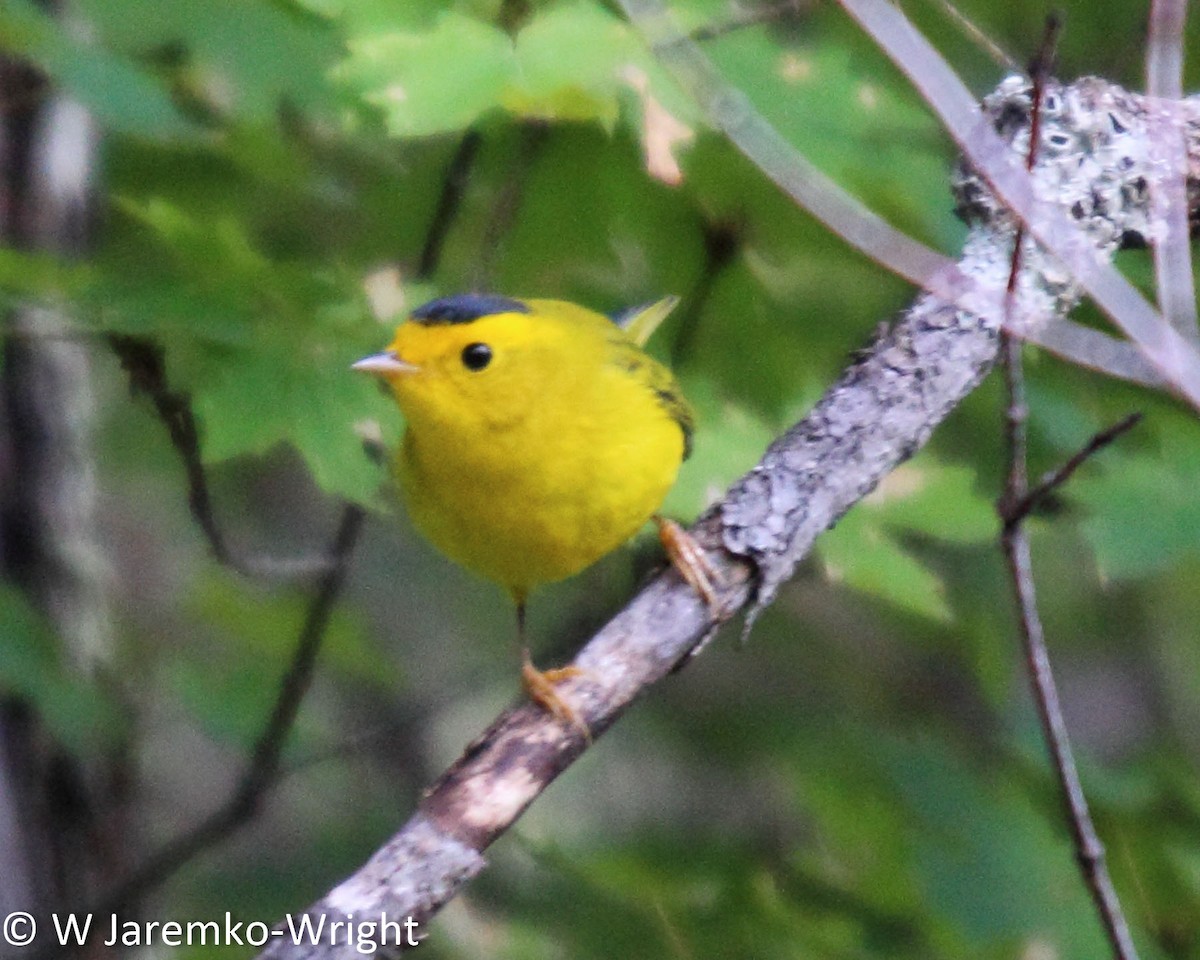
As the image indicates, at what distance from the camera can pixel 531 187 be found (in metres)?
3.16

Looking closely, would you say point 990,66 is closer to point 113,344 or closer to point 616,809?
point 113,344

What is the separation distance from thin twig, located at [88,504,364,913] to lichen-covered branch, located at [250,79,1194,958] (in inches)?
36.3

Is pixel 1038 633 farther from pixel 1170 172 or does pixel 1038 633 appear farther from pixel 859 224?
pixel 1170 172

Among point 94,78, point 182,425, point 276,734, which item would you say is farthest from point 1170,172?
point 276,734

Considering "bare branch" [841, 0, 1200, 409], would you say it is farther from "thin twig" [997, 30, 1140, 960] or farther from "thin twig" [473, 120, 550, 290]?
"thin twig" [473, 120, 550, 290]

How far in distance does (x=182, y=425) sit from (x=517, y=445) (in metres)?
0.71

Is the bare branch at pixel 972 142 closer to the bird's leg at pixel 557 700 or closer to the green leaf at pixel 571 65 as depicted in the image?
the green leaf at pixel 571 65

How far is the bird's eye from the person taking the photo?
3.06 m

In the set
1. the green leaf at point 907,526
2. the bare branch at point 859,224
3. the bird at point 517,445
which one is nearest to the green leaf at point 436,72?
the bare branch at point 859,224

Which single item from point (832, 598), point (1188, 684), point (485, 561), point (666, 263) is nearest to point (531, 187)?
point (666, 263)

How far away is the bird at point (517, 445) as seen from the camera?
2986mm

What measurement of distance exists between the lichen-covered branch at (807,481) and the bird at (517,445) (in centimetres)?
29

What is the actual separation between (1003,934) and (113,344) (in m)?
2.41

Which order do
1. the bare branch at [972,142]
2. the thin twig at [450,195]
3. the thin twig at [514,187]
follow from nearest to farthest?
the bare branch at [972,142]
the thin twig at [450,195]
the thin twig at [514,187]
